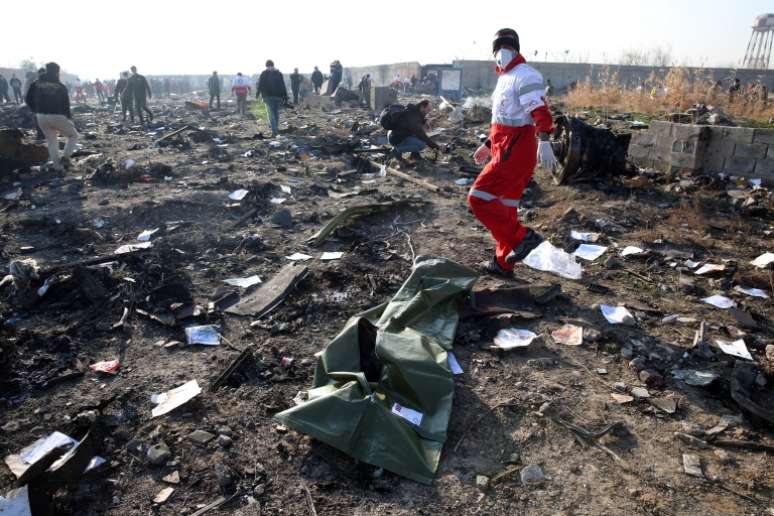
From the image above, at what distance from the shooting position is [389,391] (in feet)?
8.09

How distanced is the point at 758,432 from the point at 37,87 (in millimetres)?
9620

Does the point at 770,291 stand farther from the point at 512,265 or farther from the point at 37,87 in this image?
the point at 37,87

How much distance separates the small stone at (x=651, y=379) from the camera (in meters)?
2.67

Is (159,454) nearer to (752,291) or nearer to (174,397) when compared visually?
(174,397)

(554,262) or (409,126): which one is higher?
(409,126)

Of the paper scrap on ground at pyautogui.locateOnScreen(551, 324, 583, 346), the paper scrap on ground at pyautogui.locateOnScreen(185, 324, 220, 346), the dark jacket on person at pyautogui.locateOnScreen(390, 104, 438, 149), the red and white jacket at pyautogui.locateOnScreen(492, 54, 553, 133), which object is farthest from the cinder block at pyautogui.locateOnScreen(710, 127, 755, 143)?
the paper scrap on ground at pyautogui.locateOnScreen(185, 324, 220, 346)

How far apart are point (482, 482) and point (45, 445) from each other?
6.83ft

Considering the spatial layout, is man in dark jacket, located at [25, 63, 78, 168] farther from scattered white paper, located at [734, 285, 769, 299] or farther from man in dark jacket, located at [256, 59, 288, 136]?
scattered white paper, located at [734, 285, 769, 299]

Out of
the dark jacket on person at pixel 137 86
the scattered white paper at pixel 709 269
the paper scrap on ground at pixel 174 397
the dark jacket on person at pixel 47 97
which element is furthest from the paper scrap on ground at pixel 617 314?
the dark jacket on person at pixel 137 86

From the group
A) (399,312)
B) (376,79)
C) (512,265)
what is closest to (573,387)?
(399,312)

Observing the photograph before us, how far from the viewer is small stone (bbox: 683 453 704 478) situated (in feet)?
6.84

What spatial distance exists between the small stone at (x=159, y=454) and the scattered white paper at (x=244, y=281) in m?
1.88

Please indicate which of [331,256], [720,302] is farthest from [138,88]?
[720,302]

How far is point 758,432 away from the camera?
7.59 feet
